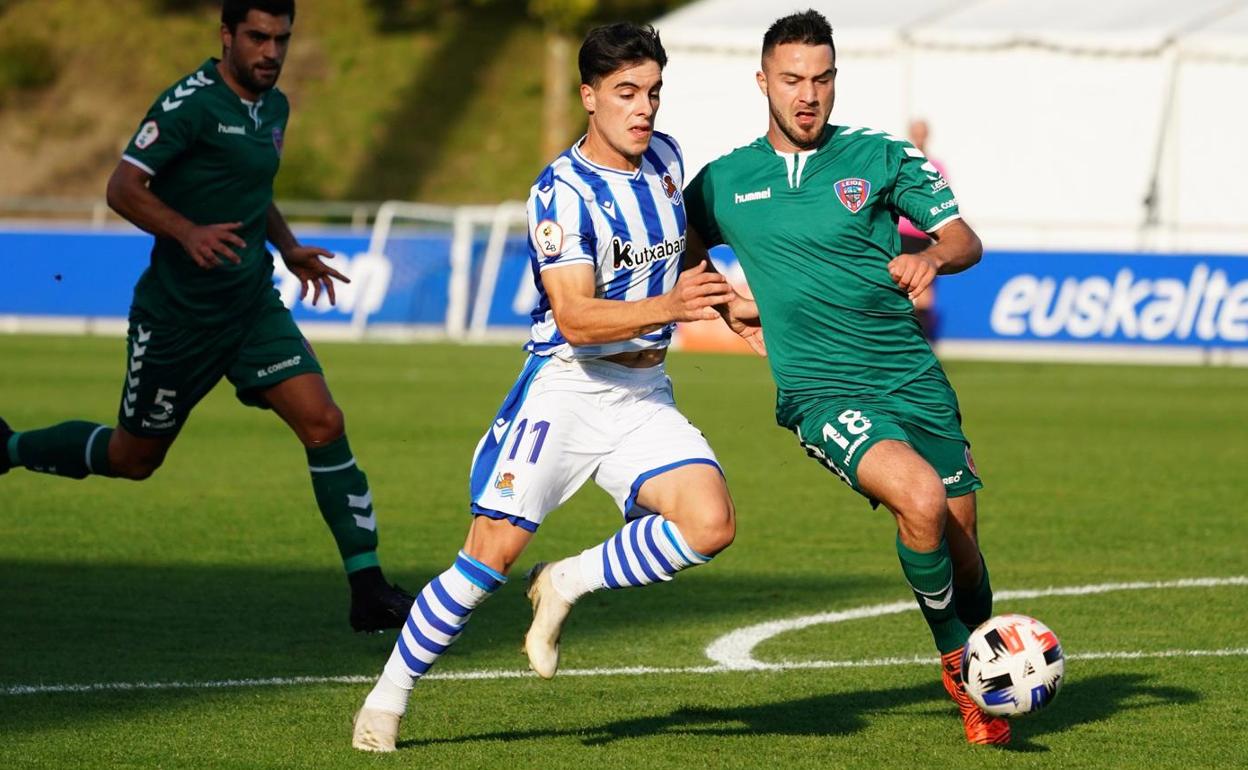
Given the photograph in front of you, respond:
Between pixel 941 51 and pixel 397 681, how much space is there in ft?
68.2

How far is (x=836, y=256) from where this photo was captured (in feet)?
20.5

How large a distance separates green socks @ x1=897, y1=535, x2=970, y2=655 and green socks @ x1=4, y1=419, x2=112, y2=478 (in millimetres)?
3796

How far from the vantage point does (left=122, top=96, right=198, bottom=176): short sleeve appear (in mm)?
7578

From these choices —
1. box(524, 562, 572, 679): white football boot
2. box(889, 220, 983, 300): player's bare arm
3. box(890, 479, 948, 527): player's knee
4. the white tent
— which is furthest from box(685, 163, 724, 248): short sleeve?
the white tent

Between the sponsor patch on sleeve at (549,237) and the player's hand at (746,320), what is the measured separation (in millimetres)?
517

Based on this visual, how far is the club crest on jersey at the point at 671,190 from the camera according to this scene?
239 inches

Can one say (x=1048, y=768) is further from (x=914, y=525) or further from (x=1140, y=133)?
(x=1140, y=133)

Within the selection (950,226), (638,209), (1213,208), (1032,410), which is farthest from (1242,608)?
(1213,208)

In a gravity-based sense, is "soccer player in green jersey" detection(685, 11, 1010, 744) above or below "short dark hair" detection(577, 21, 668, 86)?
below

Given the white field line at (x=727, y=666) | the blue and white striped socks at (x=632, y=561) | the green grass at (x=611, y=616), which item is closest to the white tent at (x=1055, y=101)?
the green grass at (x=611, y=616)

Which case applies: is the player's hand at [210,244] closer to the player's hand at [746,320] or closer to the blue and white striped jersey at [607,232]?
the blue and white striped jersey at [607,232]

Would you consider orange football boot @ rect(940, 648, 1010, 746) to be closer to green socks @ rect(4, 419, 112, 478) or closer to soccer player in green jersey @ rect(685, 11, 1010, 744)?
soccer player in green jersey @ rect(685, 11, 1010, 744)

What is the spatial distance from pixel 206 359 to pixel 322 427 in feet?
1.88

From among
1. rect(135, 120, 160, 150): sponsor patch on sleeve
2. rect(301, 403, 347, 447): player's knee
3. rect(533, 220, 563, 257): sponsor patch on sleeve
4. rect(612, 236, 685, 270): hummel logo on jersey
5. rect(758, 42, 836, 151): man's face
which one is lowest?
rect(301, 403, 347, 447): player's knee
